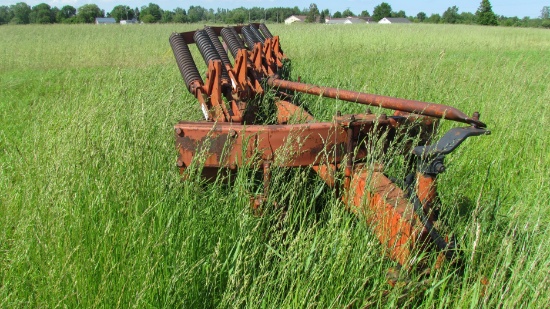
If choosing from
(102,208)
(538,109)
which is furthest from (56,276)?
(538,109)

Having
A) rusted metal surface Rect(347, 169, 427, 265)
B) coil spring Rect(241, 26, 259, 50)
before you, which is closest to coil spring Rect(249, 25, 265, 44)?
coil spring Rect(241, 26, 259, 50)

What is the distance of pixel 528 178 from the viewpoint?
325 centimetres

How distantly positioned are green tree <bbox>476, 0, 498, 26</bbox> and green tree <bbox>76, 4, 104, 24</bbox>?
56.8 metres

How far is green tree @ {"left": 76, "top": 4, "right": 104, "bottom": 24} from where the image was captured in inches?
2754

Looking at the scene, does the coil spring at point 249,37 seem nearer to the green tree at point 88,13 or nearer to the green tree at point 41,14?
the green tree at point 88,13

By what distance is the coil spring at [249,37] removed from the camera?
19.3 ft

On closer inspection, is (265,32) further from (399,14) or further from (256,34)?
(399,14)

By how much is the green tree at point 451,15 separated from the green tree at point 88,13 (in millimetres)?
64006

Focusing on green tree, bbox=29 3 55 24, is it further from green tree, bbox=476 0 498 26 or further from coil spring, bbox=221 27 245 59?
coil spring, bbox=221 27 245 59

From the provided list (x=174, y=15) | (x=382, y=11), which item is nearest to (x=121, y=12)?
(x=174, y=15)

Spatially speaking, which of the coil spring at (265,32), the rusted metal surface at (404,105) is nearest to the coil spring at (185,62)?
the rusted metal surface at (404,105)

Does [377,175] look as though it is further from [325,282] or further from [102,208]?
[102,208]

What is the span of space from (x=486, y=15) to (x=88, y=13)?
61.5m

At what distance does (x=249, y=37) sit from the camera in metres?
5.97
